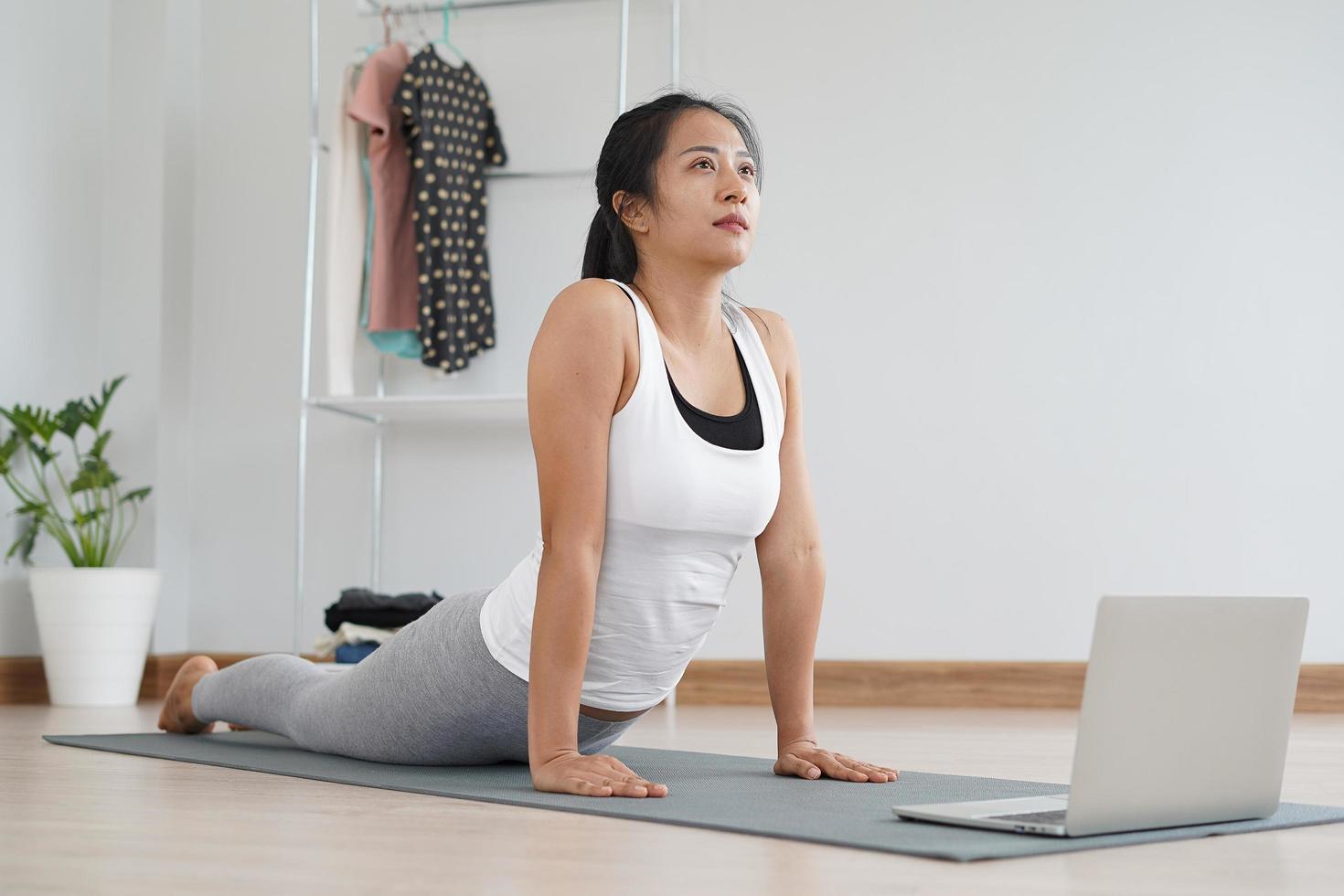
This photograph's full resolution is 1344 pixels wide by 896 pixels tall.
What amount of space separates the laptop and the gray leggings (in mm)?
559

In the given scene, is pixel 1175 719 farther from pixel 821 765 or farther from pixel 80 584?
pixel 80 584

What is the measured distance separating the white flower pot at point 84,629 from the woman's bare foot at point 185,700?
1.13 metres

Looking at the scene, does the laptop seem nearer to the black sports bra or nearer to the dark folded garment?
the black sports bra

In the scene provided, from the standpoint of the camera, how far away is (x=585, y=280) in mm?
1658

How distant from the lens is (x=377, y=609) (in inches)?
125

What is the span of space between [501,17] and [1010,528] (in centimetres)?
179

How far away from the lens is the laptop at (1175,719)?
45.3 inches

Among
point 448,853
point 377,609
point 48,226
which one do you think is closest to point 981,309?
point 377,609

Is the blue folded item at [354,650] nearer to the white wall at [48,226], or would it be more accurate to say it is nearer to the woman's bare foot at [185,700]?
the woman's bare foot at [185,700]

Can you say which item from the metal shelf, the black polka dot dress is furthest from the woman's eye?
the black polka dot dress

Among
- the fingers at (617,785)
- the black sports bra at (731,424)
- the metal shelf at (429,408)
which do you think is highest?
the black sports bra at (731,424)

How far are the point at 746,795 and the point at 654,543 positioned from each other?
0.28 meters

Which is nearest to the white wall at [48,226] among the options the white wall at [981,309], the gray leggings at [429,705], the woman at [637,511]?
the white wall at [981,309]

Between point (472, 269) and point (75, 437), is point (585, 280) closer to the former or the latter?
point (472, 269)
